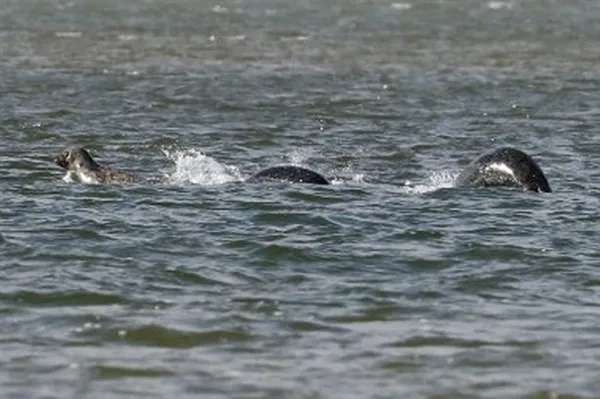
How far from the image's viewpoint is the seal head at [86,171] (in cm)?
1798

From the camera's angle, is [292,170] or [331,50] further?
[331,50]

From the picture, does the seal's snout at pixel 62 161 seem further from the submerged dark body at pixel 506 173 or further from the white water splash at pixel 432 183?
the submerged dark body at pixel 506 173

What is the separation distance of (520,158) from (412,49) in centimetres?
2058

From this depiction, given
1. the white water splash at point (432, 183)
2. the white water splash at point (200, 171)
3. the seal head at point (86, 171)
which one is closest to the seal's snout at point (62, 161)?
the seal head at point (86, 171)

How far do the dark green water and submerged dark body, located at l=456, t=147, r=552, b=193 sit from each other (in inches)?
11.8

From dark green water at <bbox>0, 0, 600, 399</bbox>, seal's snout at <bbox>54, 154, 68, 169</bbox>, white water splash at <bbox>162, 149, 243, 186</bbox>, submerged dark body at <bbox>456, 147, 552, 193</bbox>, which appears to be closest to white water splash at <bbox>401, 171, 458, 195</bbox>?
dark green water at <bbox>0, 0, 600, 399</bbox>

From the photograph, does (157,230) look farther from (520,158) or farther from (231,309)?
(520,158)

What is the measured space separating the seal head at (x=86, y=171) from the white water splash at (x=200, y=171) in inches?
23.7

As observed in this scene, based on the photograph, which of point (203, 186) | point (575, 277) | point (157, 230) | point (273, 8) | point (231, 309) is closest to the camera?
point (231, 309)

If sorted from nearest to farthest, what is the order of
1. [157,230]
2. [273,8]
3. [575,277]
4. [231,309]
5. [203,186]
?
[231,309] < [575,277] < [157,230] < [203,186] < [273,8]

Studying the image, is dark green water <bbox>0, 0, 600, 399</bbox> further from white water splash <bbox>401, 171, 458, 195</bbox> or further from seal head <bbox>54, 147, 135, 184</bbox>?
seal head <bbox>54, 147, 135, 184</bbox>

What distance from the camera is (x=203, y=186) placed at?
58.5 ft

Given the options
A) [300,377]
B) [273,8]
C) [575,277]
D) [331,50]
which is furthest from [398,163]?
[273,8]

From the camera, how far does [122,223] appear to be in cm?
1545
